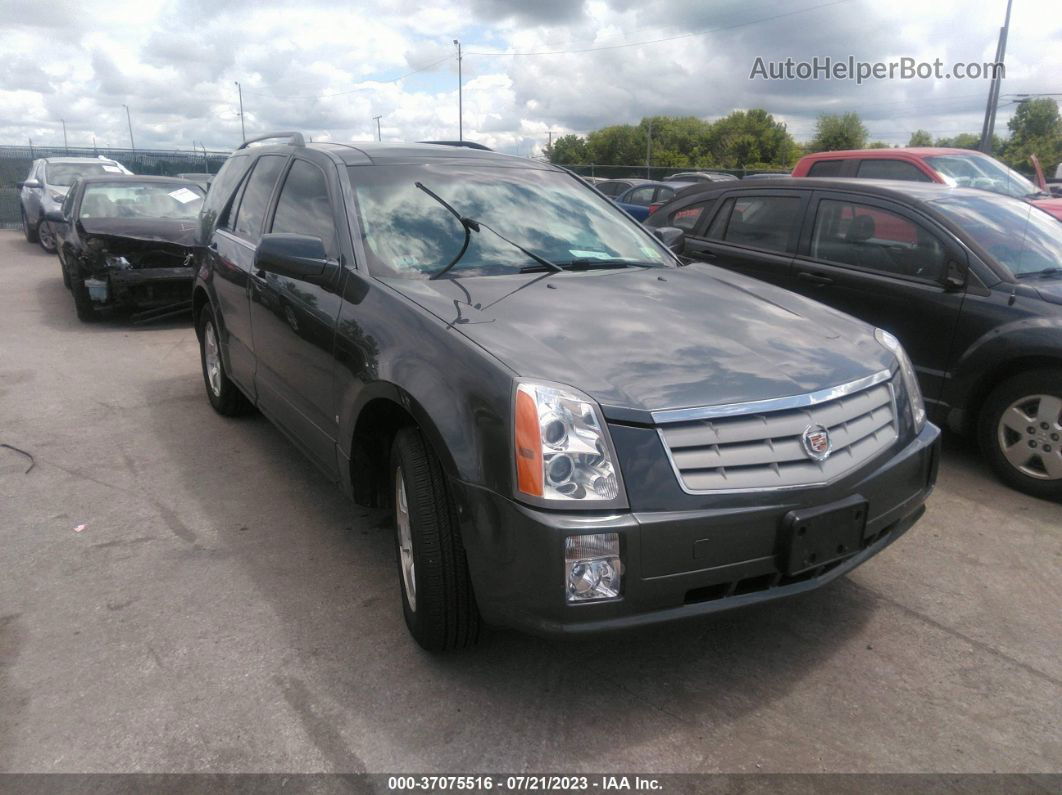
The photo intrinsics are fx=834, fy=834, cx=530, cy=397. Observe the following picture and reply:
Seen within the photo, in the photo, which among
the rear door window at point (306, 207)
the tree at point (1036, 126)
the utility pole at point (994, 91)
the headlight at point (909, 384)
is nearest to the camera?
the headlight at point (909, 384)

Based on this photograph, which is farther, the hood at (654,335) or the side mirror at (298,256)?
the side mirror at (298,256)

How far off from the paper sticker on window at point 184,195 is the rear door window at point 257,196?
5944mm

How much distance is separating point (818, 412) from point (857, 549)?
0.47 meters

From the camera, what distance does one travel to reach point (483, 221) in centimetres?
371

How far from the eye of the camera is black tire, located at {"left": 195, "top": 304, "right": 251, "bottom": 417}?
5.57 m

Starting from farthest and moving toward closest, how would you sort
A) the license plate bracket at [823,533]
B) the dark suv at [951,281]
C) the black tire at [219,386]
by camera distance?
the black tire at [219,386] < the dark suv at [951,281] < the license plate bracket at [823,533]

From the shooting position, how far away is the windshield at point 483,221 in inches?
137

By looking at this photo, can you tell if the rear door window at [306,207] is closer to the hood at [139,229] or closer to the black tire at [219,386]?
the black tire at [219,386]

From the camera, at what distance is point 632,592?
2.36 metres

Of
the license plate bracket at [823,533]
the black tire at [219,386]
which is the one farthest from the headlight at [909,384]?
the black tire at [219,386]

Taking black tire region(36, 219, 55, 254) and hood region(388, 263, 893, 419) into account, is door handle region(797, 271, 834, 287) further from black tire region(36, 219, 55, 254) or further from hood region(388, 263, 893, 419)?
black tire region(36, 219, 55, 254)

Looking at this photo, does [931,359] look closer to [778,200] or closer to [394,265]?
[778,200]

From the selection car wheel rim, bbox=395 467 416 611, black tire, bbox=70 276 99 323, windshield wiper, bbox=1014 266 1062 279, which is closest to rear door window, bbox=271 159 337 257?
car wheel rim, bbox=395 467 416 611

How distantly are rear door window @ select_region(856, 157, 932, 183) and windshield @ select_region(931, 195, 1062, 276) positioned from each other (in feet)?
13.5
